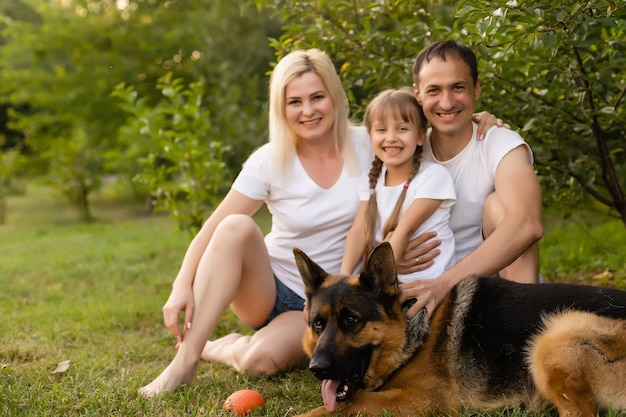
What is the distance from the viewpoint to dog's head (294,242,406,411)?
2.91m

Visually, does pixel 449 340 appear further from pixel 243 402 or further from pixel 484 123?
pixel 484 123

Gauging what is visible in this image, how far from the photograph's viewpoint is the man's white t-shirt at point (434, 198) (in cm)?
351

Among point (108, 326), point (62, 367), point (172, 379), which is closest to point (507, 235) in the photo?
point (172, 379)

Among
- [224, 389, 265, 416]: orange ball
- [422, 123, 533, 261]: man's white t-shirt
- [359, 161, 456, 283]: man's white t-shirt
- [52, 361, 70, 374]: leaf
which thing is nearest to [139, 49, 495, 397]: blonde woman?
[422, 123, 533, 261]: man's white t-shirt

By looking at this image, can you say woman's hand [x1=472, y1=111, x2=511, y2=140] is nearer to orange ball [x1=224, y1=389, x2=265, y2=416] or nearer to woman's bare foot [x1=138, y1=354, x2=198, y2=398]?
orange ball [x1=224, y1=389, x2=265, y2=416]

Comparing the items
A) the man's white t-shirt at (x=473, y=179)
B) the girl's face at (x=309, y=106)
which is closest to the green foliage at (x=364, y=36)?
the girl's face at (x=309, y=106)

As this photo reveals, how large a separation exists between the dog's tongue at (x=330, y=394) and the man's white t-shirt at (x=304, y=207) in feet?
3.87

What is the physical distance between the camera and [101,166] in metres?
15.5

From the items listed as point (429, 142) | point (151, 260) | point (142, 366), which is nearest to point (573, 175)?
point (429, 142)

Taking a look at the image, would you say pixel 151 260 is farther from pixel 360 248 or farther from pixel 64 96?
pixel 64 96

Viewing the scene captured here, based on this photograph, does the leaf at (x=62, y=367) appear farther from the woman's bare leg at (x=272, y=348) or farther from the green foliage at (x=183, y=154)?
the green foliage at (x=183, y=154)

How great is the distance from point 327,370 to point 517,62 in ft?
8.87

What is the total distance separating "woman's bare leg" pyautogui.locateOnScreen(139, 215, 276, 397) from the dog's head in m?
0.74

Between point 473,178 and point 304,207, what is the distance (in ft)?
3.53
